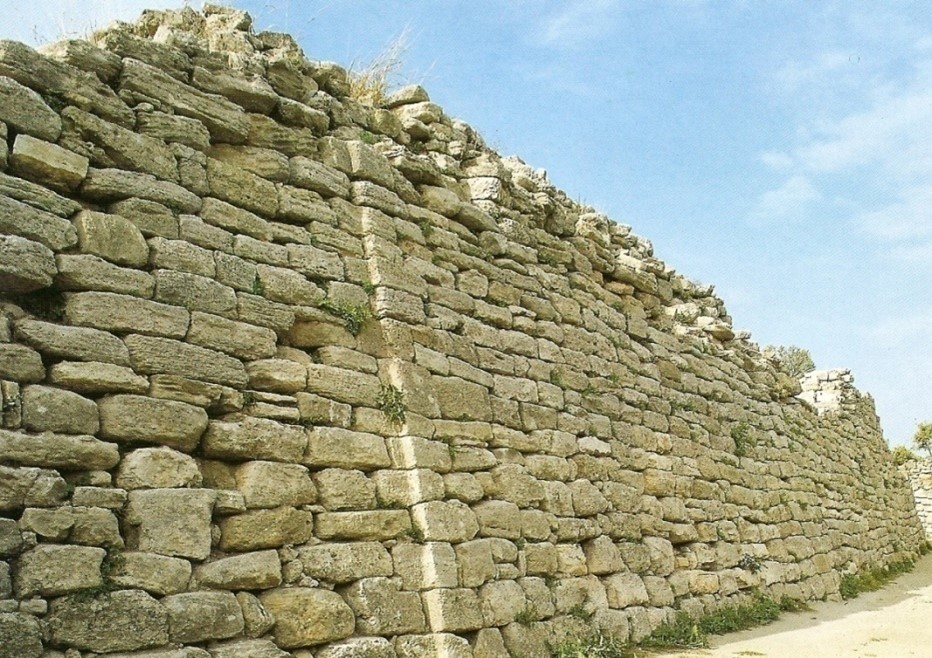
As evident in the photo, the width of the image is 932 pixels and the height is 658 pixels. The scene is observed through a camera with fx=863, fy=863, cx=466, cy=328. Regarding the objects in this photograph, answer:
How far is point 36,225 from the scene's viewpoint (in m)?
4.27

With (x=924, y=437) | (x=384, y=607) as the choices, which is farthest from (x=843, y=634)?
(x=924, y=437)

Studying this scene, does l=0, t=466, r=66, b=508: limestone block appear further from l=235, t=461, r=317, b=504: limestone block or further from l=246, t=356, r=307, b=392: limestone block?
l=246, t=356, r=307, b=392: limestone block

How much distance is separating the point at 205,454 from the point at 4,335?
1150 mm

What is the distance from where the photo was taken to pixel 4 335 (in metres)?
4.02

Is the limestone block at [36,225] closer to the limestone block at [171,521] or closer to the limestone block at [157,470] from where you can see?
the limestone block at [157,470]

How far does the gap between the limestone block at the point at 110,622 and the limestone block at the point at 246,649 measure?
275 millimetres

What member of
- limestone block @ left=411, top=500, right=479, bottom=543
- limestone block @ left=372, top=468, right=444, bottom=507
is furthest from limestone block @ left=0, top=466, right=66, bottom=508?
limestone block @ left=411, top=500, right=479, bottom=543

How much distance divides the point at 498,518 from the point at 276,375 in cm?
193

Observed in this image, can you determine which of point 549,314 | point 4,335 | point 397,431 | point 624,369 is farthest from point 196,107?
point 624,369

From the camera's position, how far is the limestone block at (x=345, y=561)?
4707 millimetres

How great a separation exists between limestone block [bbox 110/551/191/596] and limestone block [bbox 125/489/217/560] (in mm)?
41

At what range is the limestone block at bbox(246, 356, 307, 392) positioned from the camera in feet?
16.2

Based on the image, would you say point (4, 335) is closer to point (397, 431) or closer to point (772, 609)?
point (397, 431)

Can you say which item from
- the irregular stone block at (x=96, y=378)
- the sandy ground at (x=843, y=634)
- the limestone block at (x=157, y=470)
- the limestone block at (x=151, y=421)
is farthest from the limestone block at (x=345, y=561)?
the sandy ground at (x=843, y=634)
